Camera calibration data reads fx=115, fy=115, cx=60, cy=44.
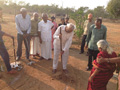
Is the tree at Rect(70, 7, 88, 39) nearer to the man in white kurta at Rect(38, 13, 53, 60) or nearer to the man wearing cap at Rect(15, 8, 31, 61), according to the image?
the man in white kurta at Rect(38, 13, 53, 60)

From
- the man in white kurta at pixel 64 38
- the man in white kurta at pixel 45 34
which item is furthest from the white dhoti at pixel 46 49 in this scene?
the man in white kurta at pixel 64 38

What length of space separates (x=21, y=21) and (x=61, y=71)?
2313mm

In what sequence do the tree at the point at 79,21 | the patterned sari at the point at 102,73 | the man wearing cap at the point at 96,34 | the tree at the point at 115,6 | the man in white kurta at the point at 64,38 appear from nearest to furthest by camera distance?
the patterned sari at the point at 102,73 < the man in white kurta at the point at 64,38 < the man wearing cap at the point at 96,34 < the tree at the point at 79,21 < the tree at the point at 115,6

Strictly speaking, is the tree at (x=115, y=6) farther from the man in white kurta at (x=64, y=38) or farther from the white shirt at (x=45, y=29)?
the man in white kurta at (x=64, y=38)

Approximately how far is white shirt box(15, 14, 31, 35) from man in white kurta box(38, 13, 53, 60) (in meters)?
0.43

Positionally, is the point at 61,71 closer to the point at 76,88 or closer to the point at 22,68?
the point at 76,88

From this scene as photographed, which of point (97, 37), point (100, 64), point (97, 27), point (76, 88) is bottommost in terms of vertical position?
point (76, 88)

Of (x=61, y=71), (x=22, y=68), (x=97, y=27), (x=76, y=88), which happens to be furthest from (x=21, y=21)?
(x=76, y=88)

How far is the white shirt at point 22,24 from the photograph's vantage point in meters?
4.13

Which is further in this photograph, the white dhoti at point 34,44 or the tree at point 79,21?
the tree at point 79,21

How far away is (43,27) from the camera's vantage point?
4512 millimetres

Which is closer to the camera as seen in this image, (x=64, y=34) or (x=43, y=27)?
(x=64, y=34)

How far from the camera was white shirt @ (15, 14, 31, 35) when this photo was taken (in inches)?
163

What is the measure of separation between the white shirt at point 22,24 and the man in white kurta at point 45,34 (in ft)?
1.41
